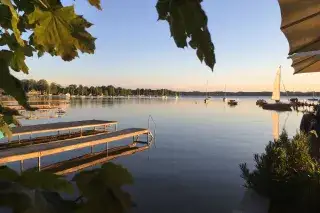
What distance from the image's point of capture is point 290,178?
6.61m

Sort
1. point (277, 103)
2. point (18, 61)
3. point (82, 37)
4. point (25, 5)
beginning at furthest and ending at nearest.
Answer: point (277, 103) < point (18, 61) < point (82, 37) < point (25, 5)

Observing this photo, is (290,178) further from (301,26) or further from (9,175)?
(9,175)

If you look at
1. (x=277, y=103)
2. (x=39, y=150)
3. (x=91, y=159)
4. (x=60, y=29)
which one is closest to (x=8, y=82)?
(x=60, y=29)

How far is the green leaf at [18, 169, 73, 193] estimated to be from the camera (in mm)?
680

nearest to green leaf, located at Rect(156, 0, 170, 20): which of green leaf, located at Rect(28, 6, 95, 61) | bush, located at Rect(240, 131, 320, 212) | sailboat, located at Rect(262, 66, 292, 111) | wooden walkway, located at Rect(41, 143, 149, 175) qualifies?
green leaf, located at Rect(28, 6, 95, 61)

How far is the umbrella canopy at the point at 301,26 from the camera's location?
3.84 m

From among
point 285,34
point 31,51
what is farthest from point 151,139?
point 31,51

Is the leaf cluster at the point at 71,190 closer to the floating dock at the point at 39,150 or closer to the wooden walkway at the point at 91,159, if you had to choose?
the floating dock at the point at 39,150

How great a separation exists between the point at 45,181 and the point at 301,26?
4.43 metres

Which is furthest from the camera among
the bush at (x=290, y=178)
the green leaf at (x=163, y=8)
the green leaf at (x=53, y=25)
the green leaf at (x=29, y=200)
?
the bush at (x=290, y=178)

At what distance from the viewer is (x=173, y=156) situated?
20359 millimetres

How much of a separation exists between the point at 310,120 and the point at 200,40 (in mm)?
9821

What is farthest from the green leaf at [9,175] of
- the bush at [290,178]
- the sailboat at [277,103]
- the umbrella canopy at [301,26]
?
the sailboat at [277,103]

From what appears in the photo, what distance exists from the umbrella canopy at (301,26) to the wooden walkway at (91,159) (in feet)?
38.3
